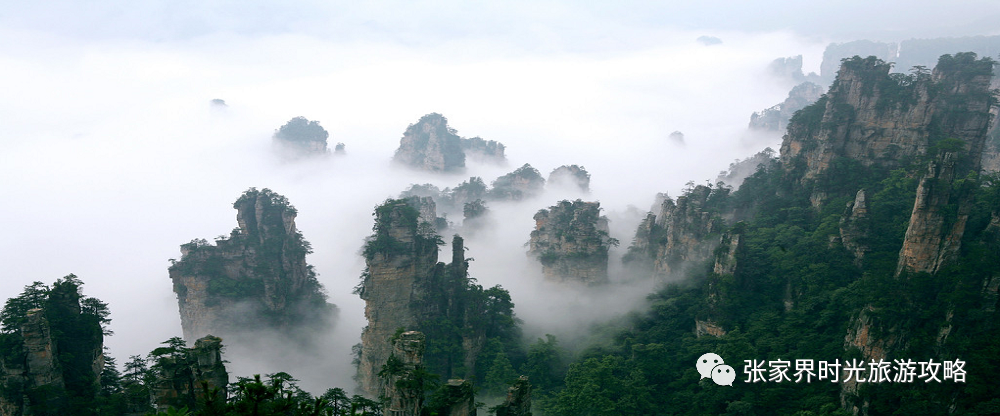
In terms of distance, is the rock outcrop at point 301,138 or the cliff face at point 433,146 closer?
the cliff face at point 433,146

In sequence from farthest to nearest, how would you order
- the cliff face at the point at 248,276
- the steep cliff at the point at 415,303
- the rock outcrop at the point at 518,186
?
the rock outcrop at the point at 518,186 < the cliff face at the point at 248,276 < the steep cliff at the point at 415,303

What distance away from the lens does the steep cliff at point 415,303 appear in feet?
156

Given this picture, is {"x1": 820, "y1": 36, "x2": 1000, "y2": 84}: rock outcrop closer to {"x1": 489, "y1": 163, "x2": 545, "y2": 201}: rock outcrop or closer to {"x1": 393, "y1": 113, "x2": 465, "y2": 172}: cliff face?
{"x1": 489, "y1": 163, "x2": 545, "y2": 201}: rock outcrop

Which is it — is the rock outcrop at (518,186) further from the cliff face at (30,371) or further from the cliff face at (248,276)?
the cliff face at (30,371)

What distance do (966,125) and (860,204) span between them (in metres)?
12.7

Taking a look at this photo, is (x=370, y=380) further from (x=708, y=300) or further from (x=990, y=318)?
(x=990, y=318)

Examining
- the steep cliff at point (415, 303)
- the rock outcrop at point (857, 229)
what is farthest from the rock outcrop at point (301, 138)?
the rock outcrop at point (857, 229)

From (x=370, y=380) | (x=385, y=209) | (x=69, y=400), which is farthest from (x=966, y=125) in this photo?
(x=69, y=400)

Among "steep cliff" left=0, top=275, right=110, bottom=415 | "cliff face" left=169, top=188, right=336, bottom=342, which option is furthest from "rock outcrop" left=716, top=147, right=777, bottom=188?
"steep cliff" left=0, top=275, right=110, bottom=415

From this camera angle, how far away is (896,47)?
135875 mm

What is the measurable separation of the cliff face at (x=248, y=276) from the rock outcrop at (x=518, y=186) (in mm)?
38337

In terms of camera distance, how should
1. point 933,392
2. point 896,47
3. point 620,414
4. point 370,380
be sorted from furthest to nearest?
point 896,47
point 370,380
point 620,414
point 933,392

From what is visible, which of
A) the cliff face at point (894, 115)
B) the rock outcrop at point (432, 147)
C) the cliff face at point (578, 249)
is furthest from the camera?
the rock outcrop at point (432, 147)

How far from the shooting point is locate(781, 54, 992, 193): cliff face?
44.2 metres
